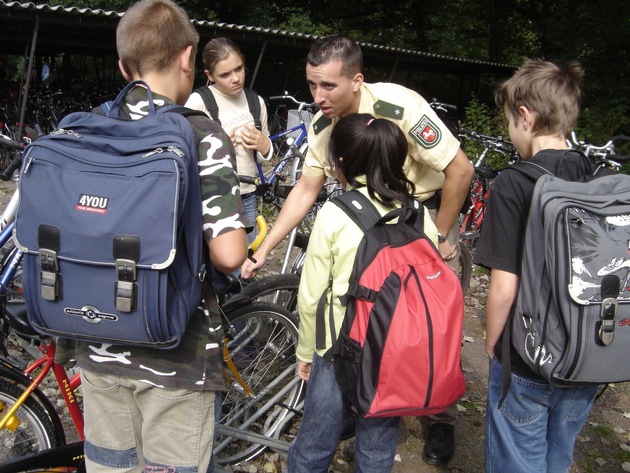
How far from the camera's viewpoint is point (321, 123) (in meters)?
2.82

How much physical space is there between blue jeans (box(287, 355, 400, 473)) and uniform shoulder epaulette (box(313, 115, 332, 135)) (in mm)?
1216

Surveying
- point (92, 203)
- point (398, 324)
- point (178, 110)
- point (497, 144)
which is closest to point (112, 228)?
point (92, 203)

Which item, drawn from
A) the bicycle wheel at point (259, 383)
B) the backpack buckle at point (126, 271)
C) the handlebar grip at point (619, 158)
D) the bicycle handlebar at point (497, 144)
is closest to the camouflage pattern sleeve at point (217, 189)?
the backpack buckle at point (126, 271)

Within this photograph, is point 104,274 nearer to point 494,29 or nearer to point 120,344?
point 120,344

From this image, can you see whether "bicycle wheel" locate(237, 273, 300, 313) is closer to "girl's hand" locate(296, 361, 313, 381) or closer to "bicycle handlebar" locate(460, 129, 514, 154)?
"girl's hand" locate(296, 361, 313, 381)

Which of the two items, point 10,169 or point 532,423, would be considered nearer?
point 532,423

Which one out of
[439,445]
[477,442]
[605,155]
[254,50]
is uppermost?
[254,50]

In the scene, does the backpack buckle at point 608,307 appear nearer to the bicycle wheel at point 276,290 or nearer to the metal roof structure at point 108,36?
the bicycle wheel at point 276,290

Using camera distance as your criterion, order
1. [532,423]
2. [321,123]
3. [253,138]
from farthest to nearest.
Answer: [253,138] < [321,123] < [532,423]

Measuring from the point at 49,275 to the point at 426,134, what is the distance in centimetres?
176

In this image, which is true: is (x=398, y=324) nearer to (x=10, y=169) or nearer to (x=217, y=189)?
(x=217, y=189)

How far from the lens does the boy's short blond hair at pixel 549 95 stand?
1.88 meters

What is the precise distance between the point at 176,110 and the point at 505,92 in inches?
46.8

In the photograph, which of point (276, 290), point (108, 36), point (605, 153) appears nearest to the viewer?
point (276, 290)
